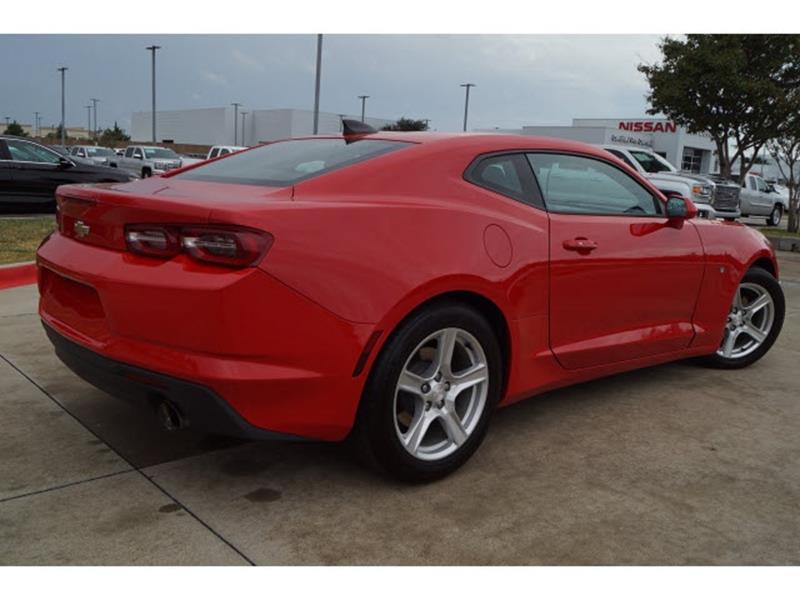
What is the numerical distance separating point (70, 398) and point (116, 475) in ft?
3.36

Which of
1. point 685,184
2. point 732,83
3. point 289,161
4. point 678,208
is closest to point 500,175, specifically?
point 289,161

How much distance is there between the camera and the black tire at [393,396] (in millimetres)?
2775

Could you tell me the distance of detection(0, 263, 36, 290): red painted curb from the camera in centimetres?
673

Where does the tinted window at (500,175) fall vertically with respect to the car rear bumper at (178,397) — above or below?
above

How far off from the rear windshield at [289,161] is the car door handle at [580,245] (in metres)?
0.90

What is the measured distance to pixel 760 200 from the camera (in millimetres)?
23250

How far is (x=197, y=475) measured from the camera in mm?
3062

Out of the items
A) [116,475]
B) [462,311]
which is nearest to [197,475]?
[116,475]

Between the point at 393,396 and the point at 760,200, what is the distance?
23563mm

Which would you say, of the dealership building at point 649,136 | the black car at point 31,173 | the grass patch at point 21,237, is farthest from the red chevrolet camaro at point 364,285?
the dealership building at point 649,136

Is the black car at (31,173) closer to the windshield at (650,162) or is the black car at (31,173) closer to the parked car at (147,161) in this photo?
the windshield at (650,162)

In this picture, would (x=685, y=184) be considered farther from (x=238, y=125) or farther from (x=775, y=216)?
(x=238, y=125)

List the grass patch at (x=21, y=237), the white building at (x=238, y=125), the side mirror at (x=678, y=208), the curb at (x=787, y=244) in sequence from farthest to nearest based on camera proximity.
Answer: the white building at (x=238, y=125) < the curb at (x=787, y=244) < the grass patch at (x=21, y=237) < the side mirror at (x=678, y=208)

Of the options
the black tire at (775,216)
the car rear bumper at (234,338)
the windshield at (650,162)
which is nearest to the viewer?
the car rear bumper at (234,338)
